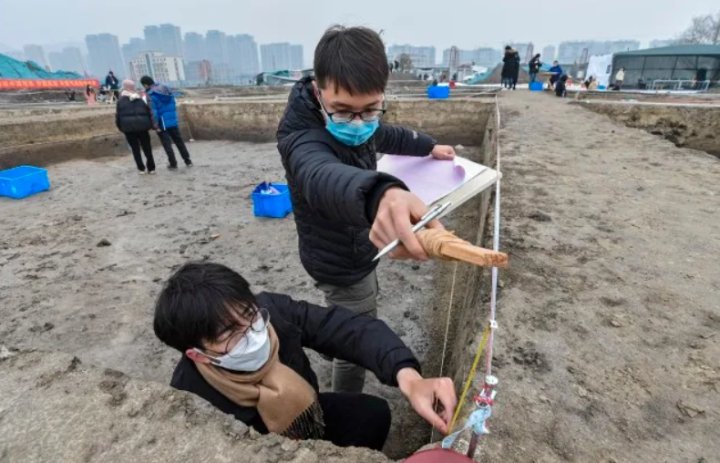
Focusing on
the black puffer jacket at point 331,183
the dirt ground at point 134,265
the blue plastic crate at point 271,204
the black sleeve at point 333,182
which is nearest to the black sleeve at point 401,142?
the black puffer jacket at point 331,183

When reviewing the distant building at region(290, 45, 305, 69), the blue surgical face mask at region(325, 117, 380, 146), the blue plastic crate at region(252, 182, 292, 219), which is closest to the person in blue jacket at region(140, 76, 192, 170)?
the blue plastic crate at region(252, 182, 292, 219)

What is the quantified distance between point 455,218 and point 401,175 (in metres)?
3.89

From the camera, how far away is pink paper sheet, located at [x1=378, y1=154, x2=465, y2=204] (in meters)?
1.82

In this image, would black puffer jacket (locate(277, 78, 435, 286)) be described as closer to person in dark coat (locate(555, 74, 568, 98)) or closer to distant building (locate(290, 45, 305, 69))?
person in dark coat (locate(555, 74, 568, 98))

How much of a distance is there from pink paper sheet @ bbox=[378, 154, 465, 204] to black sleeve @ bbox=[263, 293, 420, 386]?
23.4 inches

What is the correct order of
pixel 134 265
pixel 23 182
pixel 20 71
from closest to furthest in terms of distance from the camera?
pixel 134 265 < pixel 23 182 < pixel 20 71

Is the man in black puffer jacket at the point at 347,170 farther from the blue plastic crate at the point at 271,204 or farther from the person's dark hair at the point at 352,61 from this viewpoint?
the blue plastic crate at the point at 271,204

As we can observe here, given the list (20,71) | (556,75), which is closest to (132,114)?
(556,75)

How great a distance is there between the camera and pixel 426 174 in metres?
2.11

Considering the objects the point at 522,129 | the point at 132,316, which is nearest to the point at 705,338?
the point at 132,316

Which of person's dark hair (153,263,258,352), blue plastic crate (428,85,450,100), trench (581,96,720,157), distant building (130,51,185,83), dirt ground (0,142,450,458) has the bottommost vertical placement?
dirt ground (0,142,450,458)

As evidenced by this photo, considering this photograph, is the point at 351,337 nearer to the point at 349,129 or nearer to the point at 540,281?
the point at 349,129

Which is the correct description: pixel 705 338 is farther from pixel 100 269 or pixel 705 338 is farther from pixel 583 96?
pixel 583 96

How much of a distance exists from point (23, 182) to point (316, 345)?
7.22 m
